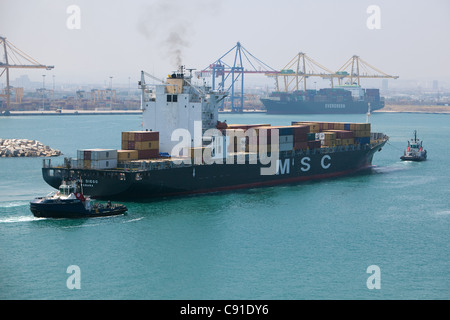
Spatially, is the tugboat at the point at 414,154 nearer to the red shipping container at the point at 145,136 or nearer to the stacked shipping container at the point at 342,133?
the stacked shipping container at the point at 342,133

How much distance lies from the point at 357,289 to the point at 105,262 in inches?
500

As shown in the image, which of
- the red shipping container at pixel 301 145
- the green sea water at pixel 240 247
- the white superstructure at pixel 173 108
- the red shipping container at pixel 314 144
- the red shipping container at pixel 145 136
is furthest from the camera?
the red shipping container at pixel 314 144

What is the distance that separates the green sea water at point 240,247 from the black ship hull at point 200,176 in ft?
3.71

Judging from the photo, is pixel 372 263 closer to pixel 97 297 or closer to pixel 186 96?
pixel 97 297

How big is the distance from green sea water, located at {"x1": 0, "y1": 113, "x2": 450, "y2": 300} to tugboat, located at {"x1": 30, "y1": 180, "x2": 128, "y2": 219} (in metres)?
0.58

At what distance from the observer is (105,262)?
1340 inches

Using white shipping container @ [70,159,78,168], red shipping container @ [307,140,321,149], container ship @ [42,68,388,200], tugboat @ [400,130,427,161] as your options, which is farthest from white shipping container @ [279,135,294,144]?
tugboat @ [400,130,427,161]

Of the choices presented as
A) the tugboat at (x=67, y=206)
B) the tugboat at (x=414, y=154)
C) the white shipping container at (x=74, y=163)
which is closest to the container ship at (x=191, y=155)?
the white shipping container at (x=74, y=163)

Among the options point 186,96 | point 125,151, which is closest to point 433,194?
point 186,96

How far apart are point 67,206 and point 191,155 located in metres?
12.7

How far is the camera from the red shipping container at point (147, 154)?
1985 inches

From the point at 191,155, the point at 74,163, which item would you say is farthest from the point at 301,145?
the point at 74,163

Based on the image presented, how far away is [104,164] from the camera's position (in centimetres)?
4781
